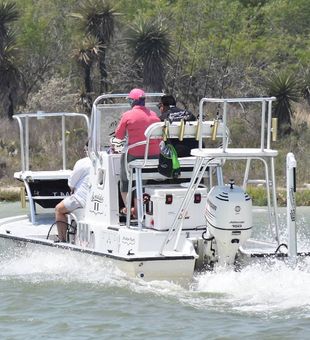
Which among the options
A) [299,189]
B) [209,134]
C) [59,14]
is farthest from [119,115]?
[59,14]

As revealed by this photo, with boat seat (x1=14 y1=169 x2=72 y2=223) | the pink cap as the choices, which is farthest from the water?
boat seat (x1=14 y1=169 x2=72 y2=223)

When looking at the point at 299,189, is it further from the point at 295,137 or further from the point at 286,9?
the point at 286,9

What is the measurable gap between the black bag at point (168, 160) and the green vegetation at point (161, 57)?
53.4ft

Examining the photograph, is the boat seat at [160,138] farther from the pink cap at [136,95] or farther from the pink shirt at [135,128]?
the pink cap at [136,95]

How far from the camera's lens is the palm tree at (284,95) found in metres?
32.3

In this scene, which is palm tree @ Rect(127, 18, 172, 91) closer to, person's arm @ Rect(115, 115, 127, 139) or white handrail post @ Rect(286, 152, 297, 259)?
person's arm @ Rect(115, 115, 127, 139)

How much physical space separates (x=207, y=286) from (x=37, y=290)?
6.88 ft

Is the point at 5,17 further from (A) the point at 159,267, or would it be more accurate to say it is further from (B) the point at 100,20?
(A) the point at 159,267

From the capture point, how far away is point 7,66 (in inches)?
1347

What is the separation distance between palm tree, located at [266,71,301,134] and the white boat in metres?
17.3

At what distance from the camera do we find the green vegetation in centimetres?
3366

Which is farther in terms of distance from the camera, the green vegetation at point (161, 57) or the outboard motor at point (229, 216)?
the green vegetation at point (161, 57)

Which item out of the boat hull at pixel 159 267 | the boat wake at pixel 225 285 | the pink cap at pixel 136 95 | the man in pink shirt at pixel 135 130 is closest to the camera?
the boat wake at pixel 225 285

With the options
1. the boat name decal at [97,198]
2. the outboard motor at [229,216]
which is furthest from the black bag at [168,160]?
the boat name decal at [97,198]
